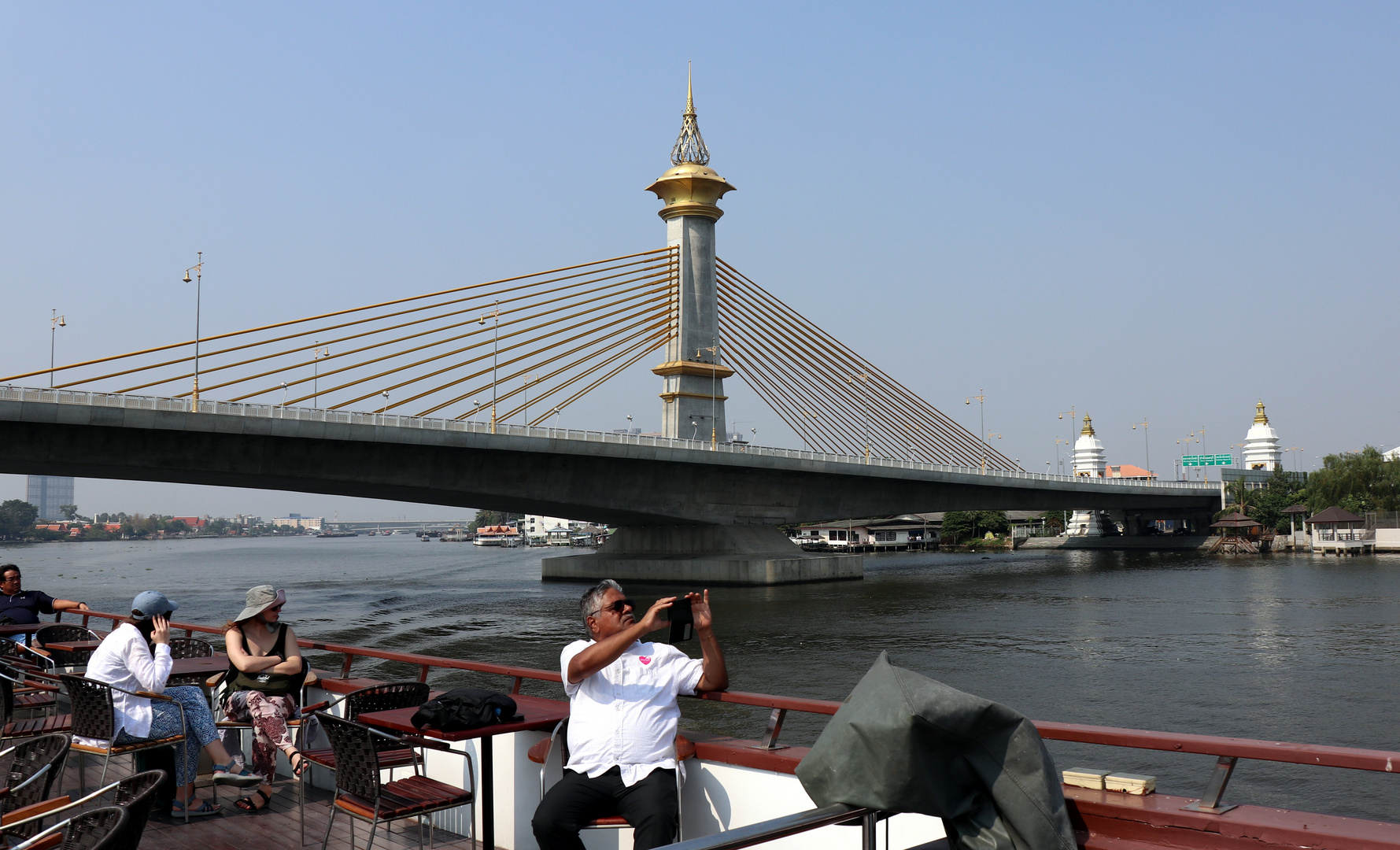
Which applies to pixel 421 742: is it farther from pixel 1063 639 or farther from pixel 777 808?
pixel 1063 639

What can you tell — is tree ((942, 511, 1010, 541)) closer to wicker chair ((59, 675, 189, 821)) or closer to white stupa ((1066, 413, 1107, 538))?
white stupa ((1066, 413, 1107, 538))

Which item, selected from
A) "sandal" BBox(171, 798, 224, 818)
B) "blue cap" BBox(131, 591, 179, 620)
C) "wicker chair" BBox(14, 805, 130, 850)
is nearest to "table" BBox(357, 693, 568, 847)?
"wicker chair" BBox(14, 805, 130, 850)

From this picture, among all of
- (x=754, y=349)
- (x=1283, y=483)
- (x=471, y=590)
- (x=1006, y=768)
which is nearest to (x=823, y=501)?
(x=754, y=349)

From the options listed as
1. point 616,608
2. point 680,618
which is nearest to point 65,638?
point 616,608

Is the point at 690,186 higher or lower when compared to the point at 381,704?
higher

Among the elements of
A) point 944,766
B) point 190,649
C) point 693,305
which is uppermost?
point 693,305

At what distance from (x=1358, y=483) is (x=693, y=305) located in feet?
164

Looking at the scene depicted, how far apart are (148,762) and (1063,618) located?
77.3ft

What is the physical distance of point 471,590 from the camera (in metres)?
41.2

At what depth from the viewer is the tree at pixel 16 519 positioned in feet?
465

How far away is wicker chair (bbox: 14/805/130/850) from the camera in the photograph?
9.57 ft

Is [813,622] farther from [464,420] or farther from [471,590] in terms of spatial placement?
[471,590]

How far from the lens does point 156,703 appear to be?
5676 millimetres

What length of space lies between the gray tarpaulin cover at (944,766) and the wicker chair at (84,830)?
197 cm
